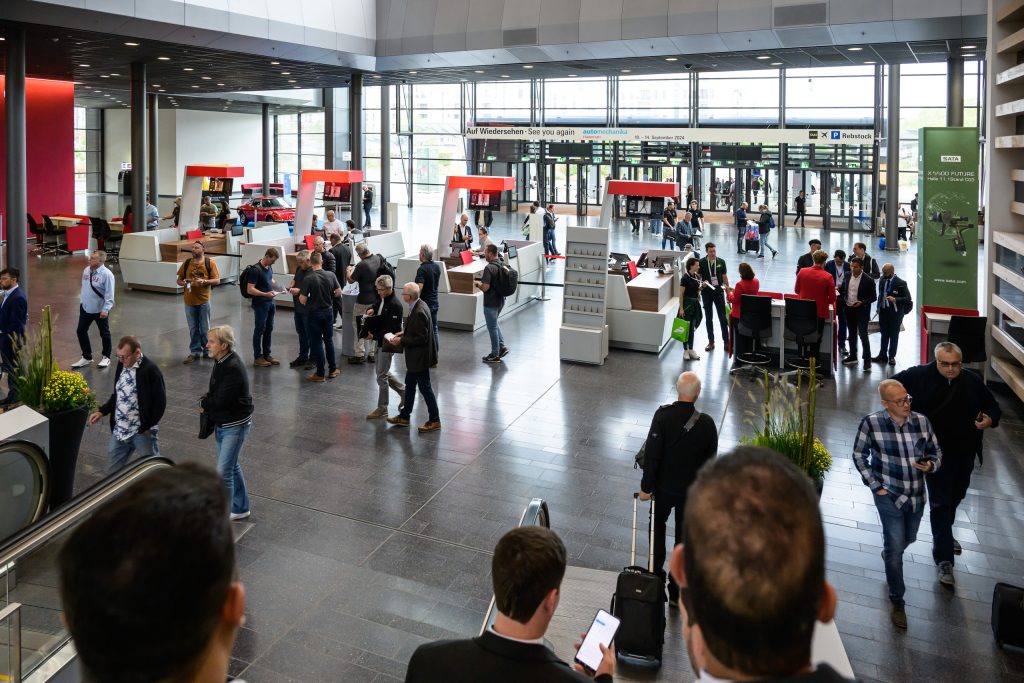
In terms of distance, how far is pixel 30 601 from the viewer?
13.2 ft

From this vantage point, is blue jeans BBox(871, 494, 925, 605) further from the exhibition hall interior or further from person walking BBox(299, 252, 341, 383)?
person walking BBox(299, 252, 341, 383)

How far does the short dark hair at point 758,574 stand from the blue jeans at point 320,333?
33.4 ft

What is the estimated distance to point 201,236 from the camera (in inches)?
730

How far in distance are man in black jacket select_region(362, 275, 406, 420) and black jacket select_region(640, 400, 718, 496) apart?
4597mm

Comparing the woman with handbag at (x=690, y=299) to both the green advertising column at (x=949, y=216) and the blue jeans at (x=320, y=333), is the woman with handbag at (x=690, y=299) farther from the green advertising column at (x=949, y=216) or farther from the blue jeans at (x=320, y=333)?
the blue jeans at (x=320, y=333)

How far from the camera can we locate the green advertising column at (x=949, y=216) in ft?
37.4

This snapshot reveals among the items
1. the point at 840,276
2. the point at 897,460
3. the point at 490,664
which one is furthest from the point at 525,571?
the point at 840,276

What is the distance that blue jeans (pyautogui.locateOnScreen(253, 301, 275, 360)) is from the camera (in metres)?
11.6

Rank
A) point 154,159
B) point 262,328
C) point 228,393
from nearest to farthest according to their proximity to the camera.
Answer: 1. point 228,393
2. point 262,328
3. point 154,159

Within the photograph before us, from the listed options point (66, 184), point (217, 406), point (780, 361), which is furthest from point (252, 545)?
point (66, 184)

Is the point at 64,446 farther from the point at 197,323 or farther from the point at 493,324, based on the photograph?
the point at 493,324

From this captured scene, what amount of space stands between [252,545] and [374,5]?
1603 centimetres

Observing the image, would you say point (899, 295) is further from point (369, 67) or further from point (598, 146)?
point (598, 146)

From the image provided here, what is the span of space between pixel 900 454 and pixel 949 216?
25.3 ft
